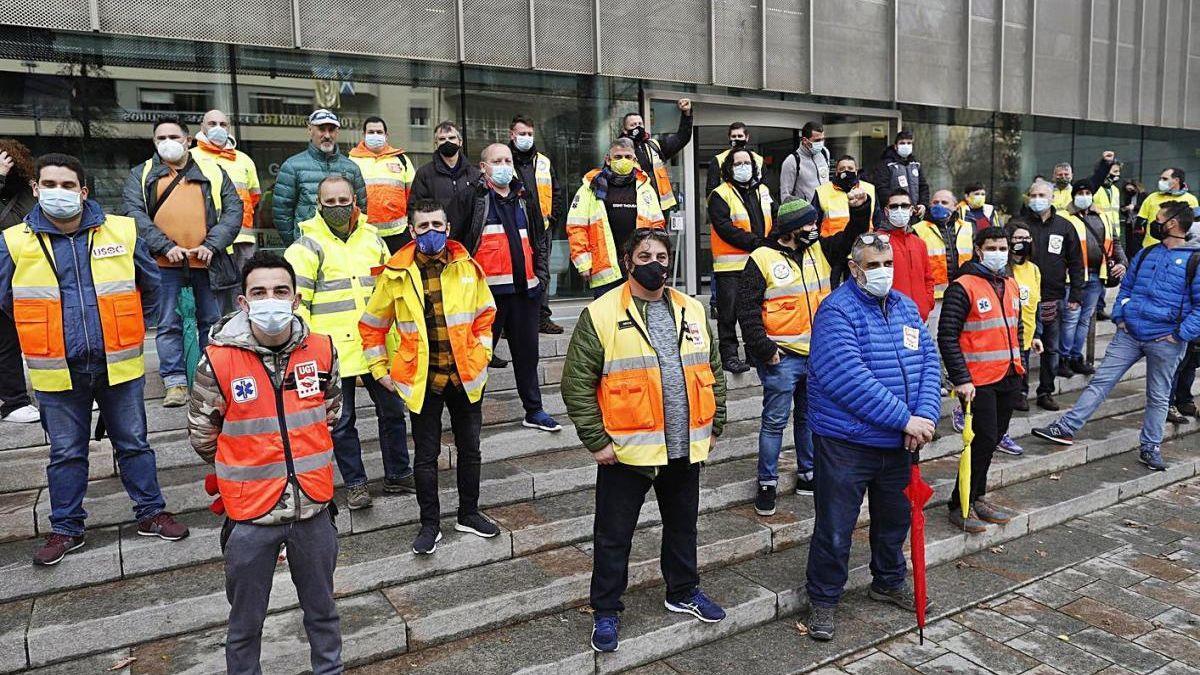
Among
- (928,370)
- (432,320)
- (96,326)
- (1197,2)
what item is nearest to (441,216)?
(432,320)

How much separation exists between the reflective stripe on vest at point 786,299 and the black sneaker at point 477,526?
2264 millimetres

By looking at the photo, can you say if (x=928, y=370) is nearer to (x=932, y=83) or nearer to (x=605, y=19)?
(x=605, y=19)

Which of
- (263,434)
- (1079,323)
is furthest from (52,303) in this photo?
(1079,323)

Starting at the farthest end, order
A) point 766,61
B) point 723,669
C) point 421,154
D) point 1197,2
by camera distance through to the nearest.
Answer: point 1197,2, point 766,61, point 421,154, point 723,669

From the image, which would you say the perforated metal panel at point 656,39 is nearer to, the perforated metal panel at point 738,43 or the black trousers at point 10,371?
the perforated metal panel at point 738,43

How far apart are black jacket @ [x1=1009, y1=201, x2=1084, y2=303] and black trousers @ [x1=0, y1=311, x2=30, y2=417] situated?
9132mm

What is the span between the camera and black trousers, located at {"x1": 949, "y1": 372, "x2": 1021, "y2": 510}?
232 inches

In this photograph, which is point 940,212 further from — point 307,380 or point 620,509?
point 307,380

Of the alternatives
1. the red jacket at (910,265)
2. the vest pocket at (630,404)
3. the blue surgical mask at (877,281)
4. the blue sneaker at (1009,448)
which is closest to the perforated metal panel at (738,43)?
the red jacket at (910,265)

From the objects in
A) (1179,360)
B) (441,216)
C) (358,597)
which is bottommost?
(358,597)

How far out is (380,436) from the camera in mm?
5320

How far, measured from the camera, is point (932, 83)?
40.6ft

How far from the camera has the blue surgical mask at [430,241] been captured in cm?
472

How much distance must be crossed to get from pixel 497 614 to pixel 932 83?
10.9m
